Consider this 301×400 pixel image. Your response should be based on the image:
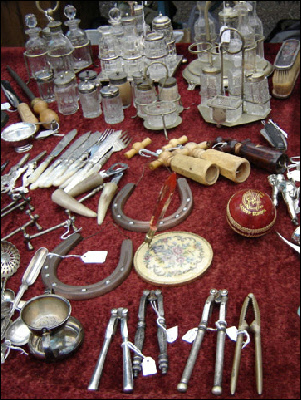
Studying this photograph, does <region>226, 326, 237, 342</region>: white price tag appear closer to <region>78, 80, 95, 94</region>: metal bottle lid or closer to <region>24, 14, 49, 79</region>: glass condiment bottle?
<region>78, 80, 95, 94</region>: metal bottle lid

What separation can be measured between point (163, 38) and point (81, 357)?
181 centimetres

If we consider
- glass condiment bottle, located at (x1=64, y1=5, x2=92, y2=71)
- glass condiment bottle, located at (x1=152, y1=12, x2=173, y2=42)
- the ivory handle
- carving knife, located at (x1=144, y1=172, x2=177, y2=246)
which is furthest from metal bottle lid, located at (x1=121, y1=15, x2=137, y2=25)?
carving knife, located at (x1=144, y1=172, x2=177, y2=246)

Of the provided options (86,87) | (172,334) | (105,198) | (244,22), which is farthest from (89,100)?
(172,334)

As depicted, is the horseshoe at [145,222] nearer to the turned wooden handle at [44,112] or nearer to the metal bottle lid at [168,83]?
the metal bottle lid at [168,83]

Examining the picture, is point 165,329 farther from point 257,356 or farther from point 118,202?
point 118,202

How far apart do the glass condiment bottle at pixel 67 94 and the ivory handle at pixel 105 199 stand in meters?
0.82

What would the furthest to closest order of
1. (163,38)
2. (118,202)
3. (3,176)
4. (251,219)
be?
(163,38) → (3,176) → (118,202) → (251,219)

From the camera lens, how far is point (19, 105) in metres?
2.58

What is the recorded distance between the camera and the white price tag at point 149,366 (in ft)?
3.95

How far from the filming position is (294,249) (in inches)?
60.5

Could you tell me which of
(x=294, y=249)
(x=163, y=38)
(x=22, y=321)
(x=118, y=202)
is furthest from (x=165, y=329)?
(x=163, y=38)

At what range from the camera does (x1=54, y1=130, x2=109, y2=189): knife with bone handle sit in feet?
6.48

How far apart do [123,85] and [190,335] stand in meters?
1.51

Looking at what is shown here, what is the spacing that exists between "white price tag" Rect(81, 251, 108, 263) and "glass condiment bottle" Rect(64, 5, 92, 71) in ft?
5.51
